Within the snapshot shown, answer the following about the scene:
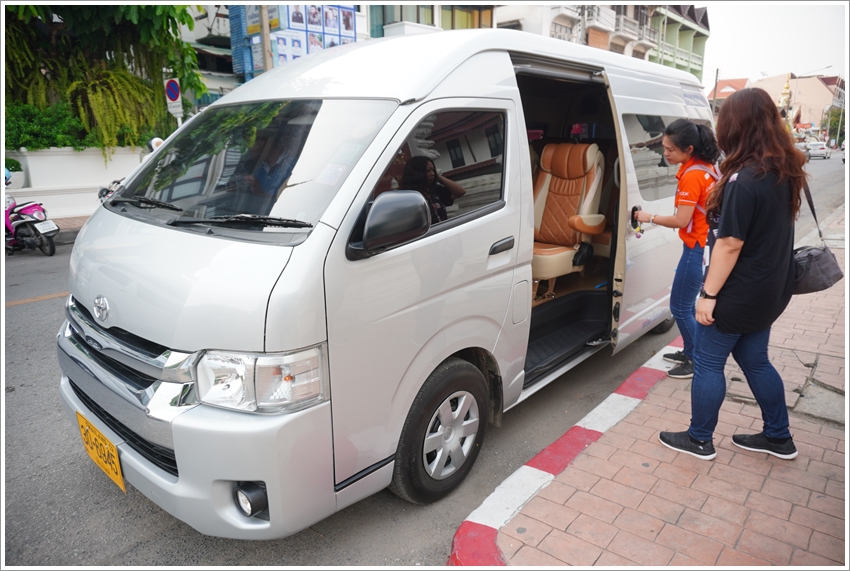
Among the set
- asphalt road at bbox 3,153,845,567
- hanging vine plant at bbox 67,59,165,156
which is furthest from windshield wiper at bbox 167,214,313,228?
hanging vine plant at bbox 67,59,165,156

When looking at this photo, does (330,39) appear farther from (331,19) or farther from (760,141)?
(760,141)

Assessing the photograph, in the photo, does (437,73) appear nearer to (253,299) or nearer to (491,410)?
(253,299)

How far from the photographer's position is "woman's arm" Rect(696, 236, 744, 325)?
2.71 m

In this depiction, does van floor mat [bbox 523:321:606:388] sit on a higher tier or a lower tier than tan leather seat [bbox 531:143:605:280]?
lower

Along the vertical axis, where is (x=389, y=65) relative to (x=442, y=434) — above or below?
above

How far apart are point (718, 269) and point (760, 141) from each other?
62 cm

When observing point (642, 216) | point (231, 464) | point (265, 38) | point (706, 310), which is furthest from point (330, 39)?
point (231, 464)

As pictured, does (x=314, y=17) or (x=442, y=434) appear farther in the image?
(x=314, y=17)

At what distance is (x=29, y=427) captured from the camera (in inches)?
143

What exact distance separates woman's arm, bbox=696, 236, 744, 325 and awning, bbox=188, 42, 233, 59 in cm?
1845

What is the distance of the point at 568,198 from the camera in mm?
4699

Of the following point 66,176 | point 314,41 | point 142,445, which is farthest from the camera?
point 314,41

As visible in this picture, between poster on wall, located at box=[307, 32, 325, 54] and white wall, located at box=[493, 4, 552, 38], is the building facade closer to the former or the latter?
white wall, located at box=[493, 4, 552, 38]

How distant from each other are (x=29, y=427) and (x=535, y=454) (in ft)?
10.4
